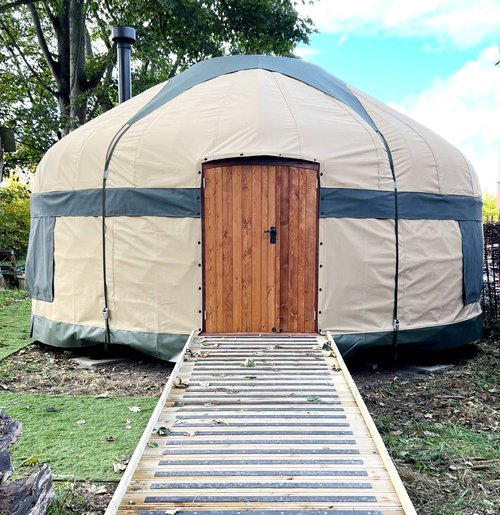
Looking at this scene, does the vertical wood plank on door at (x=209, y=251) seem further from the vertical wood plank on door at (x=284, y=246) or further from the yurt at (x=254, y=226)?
the vertical wood plank on door at (x=284, y=246)

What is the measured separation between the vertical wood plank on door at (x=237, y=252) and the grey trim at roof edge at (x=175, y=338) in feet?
1.61

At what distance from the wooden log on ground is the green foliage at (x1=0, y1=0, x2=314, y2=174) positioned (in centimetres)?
952

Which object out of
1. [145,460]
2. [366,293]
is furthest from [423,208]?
[145,460]

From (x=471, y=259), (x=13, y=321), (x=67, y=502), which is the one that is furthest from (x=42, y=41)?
(x=67, y=502)

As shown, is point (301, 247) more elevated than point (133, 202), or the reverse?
point (133, 202)

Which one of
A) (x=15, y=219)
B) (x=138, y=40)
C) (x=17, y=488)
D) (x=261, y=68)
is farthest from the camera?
(x=15, y=219)

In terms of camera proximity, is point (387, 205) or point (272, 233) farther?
point (387, 205)

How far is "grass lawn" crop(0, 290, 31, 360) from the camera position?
5.38 meters

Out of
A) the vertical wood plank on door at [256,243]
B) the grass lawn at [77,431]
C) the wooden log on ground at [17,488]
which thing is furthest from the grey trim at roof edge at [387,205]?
the wooden log on ground at [17,488]

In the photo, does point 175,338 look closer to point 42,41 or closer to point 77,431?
point 77,431

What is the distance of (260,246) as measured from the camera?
4273 millimetres

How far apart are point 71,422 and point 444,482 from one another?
238 centimetres

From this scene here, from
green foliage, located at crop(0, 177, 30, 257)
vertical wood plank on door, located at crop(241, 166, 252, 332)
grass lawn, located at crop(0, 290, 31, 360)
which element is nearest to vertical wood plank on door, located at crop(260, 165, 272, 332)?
vertical wood plank on door, located at crop(241, 166, 252, 332)

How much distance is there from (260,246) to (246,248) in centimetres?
13
